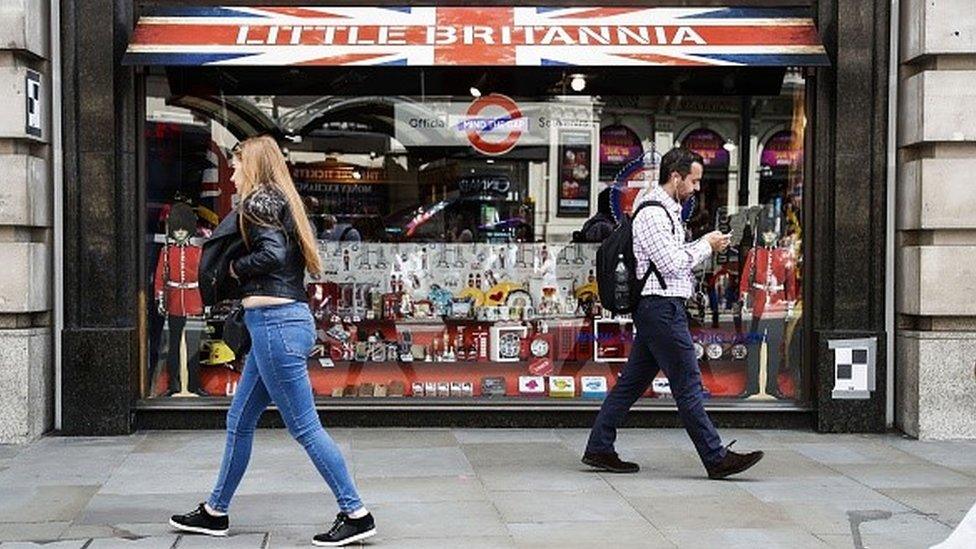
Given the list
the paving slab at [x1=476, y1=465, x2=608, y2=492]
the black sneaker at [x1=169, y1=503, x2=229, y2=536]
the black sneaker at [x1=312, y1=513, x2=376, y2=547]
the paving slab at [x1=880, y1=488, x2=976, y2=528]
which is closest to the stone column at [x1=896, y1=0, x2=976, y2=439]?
the paving slab at [x1=880, y1=488, x2=976, y2=528]

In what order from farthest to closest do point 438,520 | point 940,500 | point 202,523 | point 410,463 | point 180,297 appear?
point 180,297
point 410,463
point 940,500
point 438,520
point 202,523


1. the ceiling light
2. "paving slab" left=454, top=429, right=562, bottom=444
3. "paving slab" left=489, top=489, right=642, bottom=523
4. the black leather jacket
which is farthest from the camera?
the ceiling light

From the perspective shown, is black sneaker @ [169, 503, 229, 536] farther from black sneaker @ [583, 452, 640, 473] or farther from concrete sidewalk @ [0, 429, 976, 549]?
black sneaker @ [583, 452, 640, 473]

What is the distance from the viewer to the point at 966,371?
9156 millimetres

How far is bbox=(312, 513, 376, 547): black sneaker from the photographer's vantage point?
6055 millimetres

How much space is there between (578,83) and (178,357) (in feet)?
12.3

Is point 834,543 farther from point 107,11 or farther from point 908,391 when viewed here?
point 107,11

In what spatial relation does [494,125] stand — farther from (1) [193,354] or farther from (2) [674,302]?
(2) [674,302]

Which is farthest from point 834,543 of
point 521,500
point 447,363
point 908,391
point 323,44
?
point 323,44

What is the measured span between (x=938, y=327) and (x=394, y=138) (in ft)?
14.3

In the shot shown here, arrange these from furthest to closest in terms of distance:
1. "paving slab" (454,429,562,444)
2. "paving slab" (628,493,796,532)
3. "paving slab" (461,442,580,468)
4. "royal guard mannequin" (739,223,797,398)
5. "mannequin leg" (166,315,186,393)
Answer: "royal guard mannequin" (739,223,797,398) → "mannequin leg" (166,315,186,393) → "paving slab" (454,429,562,444) → "paving slab" (461,442,580,468) → "paving slab" (628,493,796,532)

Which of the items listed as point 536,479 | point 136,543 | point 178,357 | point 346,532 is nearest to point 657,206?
point 536,479

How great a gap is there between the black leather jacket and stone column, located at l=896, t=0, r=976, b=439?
5016 mm

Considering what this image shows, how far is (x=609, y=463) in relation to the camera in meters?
7.88
